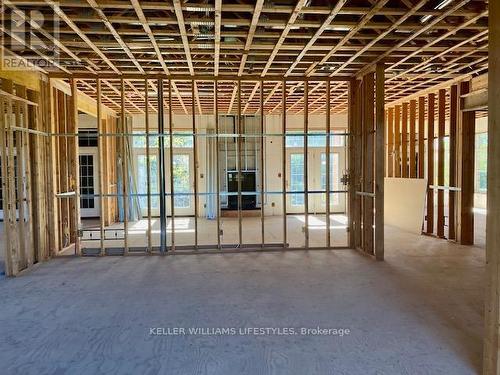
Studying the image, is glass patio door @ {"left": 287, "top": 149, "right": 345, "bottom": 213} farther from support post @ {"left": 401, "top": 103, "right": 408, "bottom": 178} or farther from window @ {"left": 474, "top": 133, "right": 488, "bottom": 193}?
window @ {"left": 474, "top": 133, "right": 488, "bottom": 193}

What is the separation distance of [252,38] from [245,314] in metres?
3.59

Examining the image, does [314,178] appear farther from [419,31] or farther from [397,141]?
[419,31]

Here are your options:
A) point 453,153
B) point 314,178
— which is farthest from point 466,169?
point 314,178

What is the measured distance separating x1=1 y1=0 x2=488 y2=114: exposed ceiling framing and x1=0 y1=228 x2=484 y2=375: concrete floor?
3.29 meters

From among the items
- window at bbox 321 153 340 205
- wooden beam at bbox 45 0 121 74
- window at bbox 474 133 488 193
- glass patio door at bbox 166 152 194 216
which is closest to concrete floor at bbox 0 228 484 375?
wooden beam at bbox 45 0 121 74

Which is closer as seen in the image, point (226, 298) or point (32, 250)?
point (226, 298)

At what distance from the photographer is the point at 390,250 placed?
703 cm

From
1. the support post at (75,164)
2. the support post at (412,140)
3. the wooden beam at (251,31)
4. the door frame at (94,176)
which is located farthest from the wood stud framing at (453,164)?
the door frame at (94,176)

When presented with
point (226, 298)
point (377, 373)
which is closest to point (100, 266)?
point (226, 298)

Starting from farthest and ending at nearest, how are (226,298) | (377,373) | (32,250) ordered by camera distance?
(32,250) < (226,298) < (377,373)

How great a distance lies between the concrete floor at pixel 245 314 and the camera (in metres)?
2.97

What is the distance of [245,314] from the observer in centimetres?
393

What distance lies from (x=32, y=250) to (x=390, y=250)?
20.2 feet

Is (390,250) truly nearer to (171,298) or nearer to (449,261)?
(449,261)
